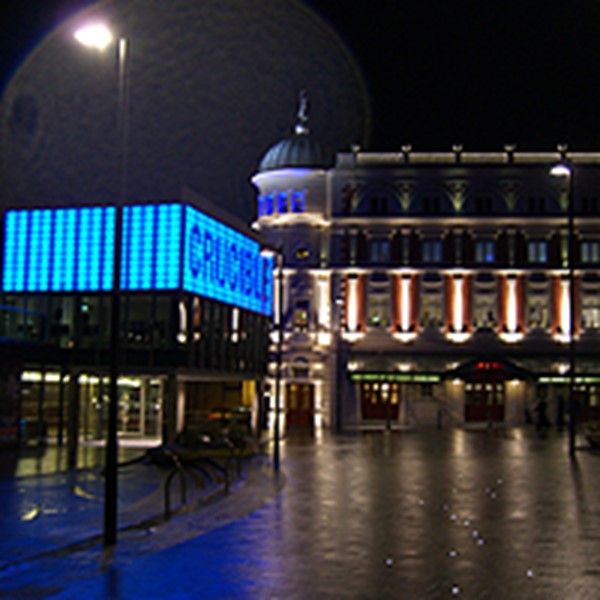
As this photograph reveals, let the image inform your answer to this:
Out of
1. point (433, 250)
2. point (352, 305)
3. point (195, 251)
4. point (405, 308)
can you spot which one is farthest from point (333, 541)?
point (433, 250)

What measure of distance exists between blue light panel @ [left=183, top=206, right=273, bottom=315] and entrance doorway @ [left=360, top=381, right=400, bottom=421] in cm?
1658

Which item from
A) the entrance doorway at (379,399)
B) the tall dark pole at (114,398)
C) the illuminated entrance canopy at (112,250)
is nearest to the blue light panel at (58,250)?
the illuminated entrance canopy at (112,250)

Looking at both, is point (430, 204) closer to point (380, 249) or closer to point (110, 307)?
point (380, 249)

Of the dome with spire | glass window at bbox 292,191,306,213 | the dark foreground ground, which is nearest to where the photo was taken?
the dark foreground ground

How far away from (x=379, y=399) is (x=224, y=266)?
24454 millimetres

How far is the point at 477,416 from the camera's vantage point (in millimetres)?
60844

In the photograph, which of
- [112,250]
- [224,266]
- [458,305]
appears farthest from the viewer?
[458,305]

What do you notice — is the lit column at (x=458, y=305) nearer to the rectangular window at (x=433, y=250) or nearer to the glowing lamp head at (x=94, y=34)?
the rectangular window at (x=433, y=250)

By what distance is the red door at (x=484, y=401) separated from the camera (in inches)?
2391

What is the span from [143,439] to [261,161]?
29209 mm

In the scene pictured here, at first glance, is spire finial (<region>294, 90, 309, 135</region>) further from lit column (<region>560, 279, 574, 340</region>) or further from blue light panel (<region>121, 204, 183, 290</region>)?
blue light panel (<region>121, 204, 183, 290</region>)

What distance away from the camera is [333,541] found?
1495 centimetres

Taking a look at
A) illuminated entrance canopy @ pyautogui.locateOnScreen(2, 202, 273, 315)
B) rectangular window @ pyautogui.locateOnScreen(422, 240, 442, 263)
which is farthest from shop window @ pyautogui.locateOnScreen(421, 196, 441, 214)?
illuminated entrance canopy @ pyautogui.locateOnScreen(2, 202, 273, 315)

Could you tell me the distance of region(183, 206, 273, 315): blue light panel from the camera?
117ft
